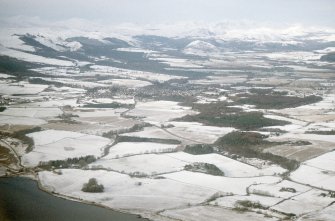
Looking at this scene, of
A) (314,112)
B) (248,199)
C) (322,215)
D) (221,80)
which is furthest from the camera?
(221,80)

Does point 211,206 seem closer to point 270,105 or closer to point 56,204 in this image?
point 56,204

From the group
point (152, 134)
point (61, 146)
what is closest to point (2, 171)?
point (61, 146)

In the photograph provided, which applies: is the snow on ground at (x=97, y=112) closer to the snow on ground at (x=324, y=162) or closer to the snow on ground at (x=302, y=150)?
the snow on ground at (x=302, y=150)

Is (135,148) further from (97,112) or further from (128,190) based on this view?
(97,112)

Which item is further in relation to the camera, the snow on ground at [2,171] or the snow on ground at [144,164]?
the snow on ground at [144,164]

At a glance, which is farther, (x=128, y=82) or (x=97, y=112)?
(x=128, y=82)

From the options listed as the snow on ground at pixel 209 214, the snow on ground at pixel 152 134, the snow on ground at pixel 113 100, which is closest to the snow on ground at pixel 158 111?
the snow on ground at pixel 113 100

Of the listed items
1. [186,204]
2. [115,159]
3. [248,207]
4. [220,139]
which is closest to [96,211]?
[186,204]

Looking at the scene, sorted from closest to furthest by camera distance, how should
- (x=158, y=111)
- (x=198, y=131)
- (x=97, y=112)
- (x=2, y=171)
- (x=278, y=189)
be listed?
(x=278, y=189) < (x=2, y=171) < (x=198, y=131) < (x=97, y=112) < (x=158, y=111)
